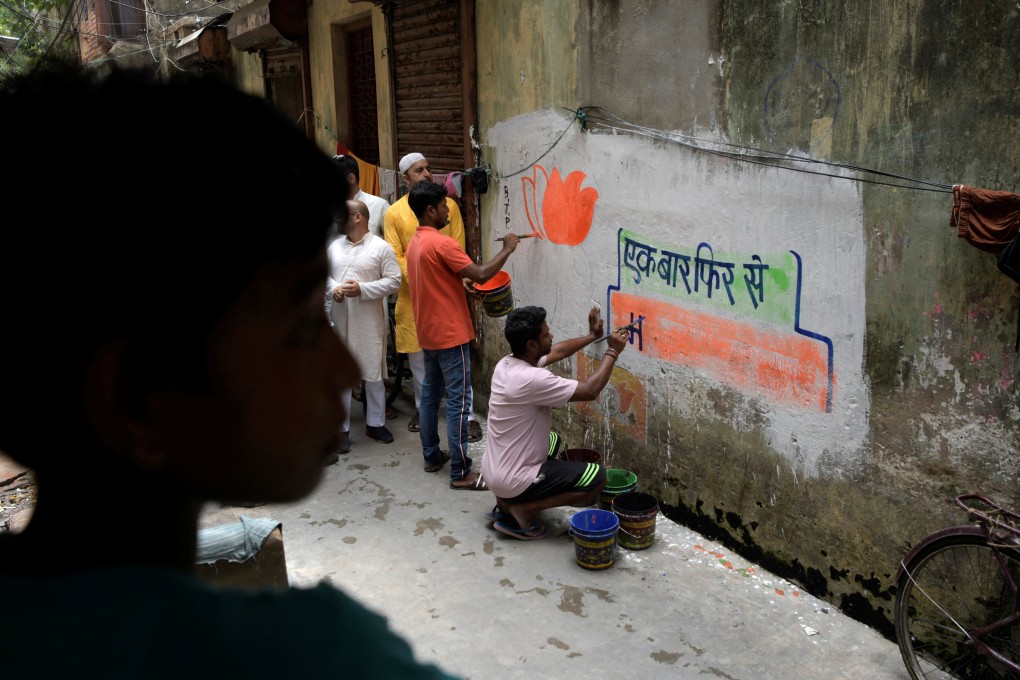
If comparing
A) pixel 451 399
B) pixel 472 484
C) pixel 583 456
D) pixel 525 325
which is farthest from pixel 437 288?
pixel 583 456

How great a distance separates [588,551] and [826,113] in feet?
7.31

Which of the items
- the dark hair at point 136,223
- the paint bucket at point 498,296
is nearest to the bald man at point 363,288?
the paint bucket at point 498,296

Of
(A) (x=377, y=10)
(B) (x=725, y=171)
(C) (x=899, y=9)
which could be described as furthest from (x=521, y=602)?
(A) (x=377, y=10)

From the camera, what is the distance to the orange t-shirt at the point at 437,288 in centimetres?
500

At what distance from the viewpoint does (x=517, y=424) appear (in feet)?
14.3

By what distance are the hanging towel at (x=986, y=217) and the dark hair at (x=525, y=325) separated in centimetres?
194

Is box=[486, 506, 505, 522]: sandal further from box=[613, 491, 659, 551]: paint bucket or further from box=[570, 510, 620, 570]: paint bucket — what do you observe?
box=[613, 491, 659, 551]: paint bucket

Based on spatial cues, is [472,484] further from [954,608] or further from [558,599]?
[954,608]

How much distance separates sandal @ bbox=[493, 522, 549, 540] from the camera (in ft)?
14.7

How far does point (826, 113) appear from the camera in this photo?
332 centimetres

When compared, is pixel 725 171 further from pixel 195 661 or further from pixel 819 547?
pixel 195 661

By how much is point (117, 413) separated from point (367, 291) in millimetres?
4931

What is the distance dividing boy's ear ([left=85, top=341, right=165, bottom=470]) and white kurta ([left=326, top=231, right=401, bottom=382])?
4.82 meters

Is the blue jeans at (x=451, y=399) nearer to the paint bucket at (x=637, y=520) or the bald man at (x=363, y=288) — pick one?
the bald man at (x=363, y=288)
